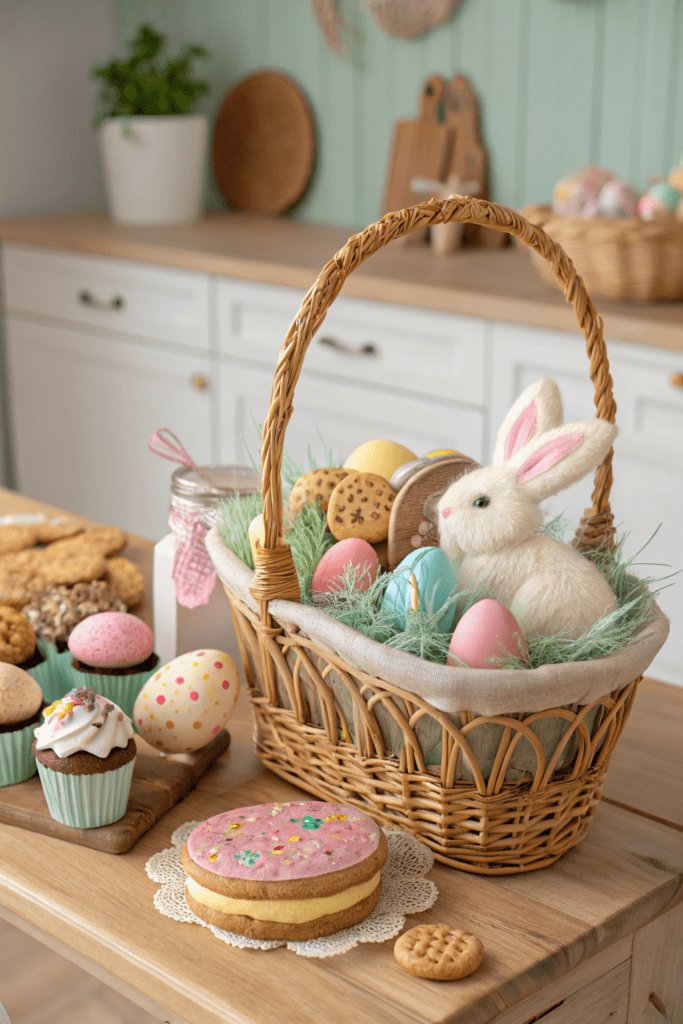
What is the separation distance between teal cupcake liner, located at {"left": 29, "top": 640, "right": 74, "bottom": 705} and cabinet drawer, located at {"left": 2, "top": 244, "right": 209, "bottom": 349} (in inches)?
64.7

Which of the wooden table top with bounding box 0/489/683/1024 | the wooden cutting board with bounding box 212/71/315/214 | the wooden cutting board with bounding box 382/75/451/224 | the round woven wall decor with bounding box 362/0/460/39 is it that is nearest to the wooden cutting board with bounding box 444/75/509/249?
the wooden cutting board with bounding box 382/75/451/224

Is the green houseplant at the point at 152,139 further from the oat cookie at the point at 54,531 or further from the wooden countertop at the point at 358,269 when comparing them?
the oat cookie at the point at 54,531

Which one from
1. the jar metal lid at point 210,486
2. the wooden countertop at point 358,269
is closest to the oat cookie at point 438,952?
the jar metal lid at point 210,486

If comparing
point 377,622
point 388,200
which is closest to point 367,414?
point 388,200

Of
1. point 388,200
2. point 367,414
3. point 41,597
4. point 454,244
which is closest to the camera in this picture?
point 41,597

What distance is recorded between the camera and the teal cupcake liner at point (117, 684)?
36.4 inches

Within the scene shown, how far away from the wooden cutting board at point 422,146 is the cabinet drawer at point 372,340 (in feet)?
1.56

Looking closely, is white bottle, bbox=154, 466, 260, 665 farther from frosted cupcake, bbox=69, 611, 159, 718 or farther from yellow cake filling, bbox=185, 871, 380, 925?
yellow cake filling, bbox=185, 871, 380, 925

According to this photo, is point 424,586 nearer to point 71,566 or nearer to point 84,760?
point 84,760

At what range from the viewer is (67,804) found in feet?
2.54

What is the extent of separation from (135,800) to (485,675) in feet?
1.00

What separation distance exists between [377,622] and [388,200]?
7.08 ft

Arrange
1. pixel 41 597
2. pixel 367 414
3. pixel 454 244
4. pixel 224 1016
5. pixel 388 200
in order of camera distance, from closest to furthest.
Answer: pixel 224 1016
pixel 41 597
pixel 367 414
pixel 454 244
pixel 388 200

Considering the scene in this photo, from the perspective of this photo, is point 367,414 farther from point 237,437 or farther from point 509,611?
point 509,611
